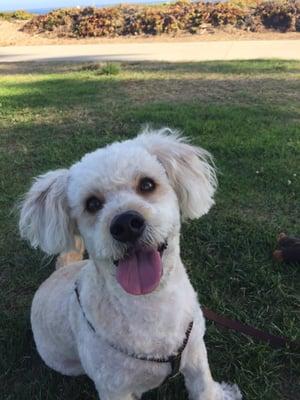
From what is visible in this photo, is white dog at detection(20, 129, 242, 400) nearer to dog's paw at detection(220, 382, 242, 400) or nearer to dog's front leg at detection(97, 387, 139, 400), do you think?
dog's front leg at detection(97, 387, 139, 400)

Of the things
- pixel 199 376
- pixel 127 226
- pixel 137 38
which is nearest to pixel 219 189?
pixel 199 376

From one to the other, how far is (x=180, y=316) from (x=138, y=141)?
0.83 metres

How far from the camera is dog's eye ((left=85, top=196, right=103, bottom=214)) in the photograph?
212 centimetres

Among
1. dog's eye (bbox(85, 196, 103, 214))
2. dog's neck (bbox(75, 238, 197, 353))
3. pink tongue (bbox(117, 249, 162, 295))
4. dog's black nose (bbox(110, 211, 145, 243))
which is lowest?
dog's neck (bbox(75, 238, 197, 353))

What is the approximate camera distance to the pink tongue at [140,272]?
1.99 m

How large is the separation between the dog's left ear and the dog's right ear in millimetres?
446

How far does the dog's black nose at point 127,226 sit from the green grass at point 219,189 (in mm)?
1144

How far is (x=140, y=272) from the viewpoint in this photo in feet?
6.59

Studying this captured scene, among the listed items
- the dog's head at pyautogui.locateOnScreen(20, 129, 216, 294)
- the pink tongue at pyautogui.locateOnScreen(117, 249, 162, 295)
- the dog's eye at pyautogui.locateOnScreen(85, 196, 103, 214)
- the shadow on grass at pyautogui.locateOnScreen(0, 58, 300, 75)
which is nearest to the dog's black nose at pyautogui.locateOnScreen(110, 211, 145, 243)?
the dog's head at pyautogui.locateOnScreen(20, 129, 216, 294)

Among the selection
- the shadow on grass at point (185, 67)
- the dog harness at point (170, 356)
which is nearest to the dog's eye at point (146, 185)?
the dog harness at point (170, 356)

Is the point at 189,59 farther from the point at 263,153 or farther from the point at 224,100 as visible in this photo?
the point at 263,153

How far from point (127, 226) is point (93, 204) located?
0.28m

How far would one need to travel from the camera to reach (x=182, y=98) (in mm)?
7289

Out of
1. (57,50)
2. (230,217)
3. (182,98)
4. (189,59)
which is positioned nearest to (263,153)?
(230,217)
